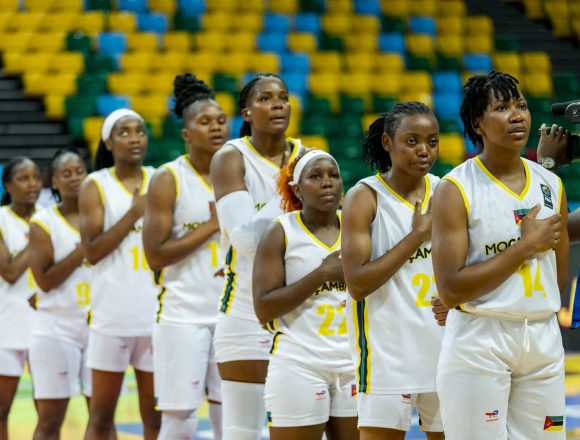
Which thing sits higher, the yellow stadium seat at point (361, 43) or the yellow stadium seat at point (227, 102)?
the yellow stadium seat at point (361, 43)

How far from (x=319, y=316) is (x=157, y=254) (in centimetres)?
126

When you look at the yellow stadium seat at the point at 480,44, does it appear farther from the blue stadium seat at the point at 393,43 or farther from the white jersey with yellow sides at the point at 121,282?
the white jersey with yellow sides at the point at 121,282

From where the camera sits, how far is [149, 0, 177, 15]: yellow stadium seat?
645 inches

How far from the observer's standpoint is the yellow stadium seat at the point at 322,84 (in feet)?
51.9

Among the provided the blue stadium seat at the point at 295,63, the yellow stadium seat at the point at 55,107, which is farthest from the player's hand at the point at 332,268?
the blue stadium seat at the point at 295,63

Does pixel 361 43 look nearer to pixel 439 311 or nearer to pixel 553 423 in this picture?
pixel 439 311

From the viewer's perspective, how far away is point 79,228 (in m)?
6.28

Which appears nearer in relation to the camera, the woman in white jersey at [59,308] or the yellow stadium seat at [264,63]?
the woman in white jersey at [59,308]

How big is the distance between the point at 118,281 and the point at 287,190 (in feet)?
5.18

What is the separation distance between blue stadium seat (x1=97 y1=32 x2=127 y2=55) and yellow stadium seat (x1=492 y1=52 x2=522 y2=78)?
19.6 feet

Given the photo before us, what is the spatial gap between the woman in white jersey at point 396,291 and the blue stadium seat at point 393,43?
13218 mm

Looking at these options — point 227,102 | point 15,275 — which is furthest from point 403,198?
point 227,102

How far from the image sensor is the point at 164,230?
5.51 meters

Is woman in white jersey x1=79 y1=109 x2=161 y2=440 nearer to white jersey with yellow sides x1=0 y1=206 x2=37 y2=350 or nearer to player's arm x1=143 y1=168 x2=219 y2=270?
player's arm x1=143 y1=168 x2=219 y2=270
